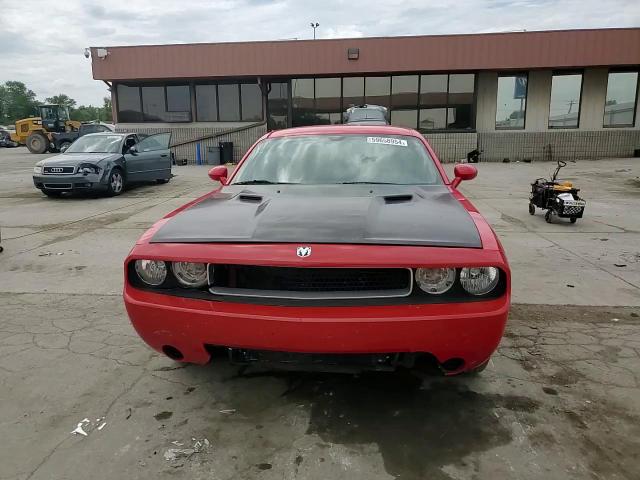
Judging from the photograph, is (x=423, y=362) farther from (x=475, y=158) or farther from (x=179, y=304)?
(x=475, y=158)

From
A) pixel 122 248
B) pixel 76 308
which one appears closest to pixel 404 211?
pixel 76 308

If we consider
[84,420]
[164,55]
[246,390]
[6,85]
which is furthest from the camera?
[6,85]

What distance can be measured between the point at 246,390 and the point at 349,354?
2.89 feet

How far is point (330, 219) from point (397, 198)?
64 centimetres

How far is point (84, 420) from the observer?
2564 mm

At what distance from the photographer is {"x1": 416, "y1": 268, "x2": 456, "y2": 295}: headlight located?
7.33 feet

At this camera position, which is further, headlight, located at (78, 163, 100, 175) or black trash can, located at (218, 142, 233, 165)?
black trash can, located at (218, 142, 233, 165)

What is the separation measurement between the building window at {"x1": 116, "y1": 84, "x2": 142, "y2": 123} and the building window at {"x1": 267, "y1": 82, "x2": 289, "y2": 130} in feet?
19.9

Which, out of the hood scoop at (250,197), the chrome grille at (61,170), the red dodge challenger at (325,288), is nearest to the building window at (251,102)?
the chrome grille at (61,170)

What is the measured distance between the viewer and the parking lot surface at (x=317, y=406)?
2.19 metres

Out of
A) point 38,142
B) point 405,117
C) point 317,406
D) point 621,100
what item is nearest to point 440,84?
point 405,117

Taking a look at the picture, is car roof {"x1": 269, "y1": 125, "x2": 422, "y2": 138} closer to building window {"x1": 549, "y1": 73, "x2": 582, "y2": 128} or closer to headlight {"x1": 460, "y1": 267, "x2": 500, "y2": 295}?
headlight {"x1": 460, "y1": 267, "x2": 500, "y2": 295}

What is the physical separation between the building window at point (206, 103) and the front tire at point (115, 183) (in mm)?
10539

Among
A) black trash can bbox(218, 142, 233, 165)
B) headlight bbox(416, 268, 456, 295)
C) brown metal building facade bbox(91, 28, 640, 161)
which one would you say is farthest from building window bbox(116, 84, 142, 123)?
headlight bbox(416, 268, 456, 295)
